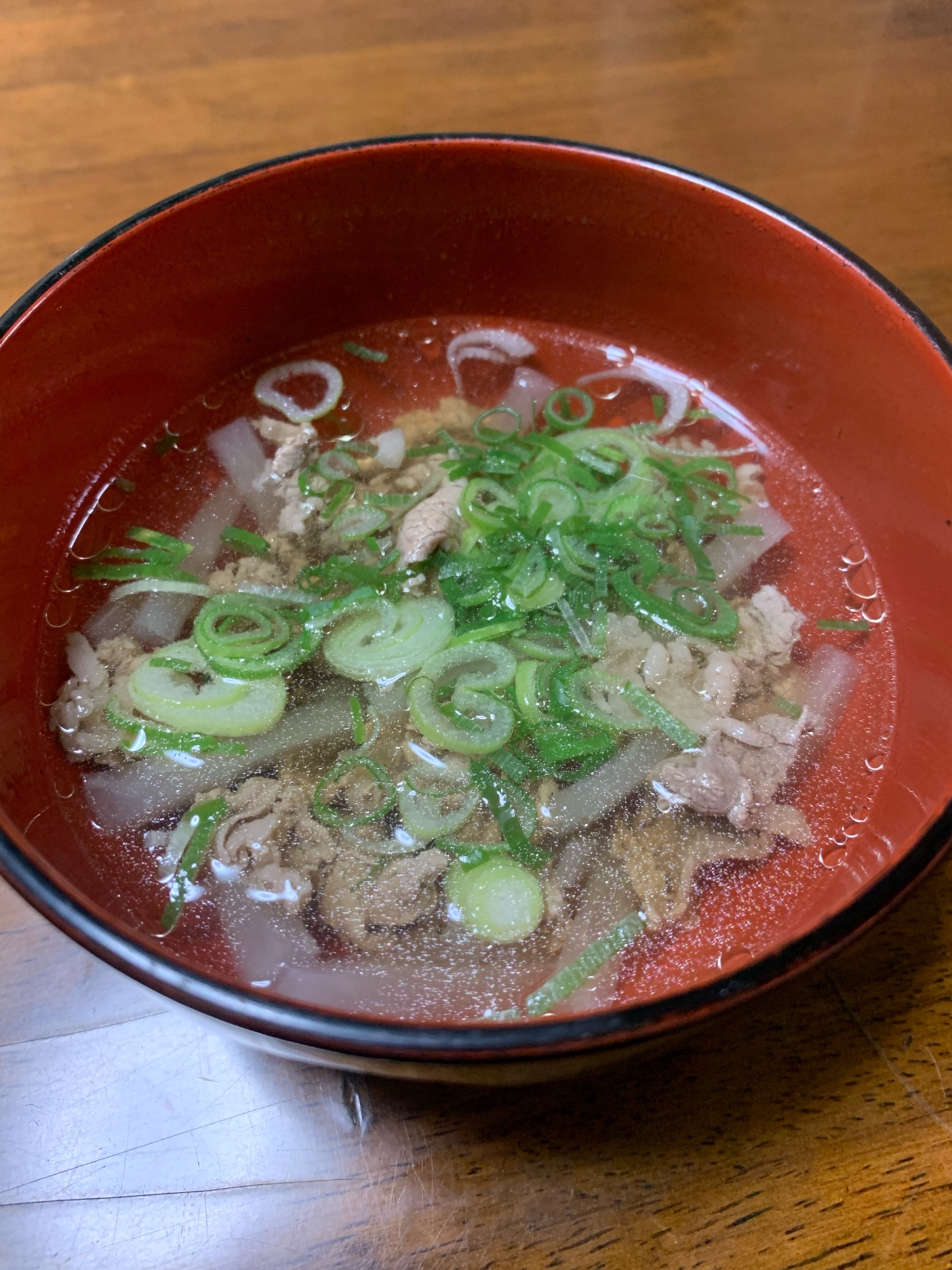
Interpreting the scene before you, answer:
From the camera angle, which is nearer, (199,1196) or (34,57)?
(199,1196)

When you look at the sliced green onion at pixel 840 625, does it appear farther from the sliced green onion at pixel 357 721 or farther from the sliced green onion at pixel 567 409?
the sliced green onion at pixel 357 721

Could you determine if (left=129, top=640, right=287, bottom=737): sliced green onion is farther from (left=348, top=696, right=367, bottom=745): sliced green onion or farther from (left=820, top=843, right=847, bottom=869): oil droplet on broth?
(left=820, top=843, right=847, bottom=869): oil droplet on broth

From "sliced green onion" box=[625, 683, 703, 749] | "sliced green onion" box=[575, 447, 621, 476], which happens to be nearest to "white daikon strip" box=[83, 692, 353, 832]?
"sliced green onion" box=[625, 683, 703, 749]

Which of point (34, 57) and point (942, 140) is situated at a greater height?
point (34, 57)

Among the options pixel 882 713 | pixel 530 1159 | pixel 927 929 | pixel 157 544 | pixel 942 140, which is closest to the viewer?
pixel 530 1159

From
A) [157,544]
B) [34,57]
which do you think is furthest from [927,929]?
[34,57]

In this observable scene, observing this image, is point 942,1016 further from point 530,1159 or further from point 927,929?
point 530,1159

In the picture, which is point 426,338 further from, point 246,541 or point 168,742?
point 168,742

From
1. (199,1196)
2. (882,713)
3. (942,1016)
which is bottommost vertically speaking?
(199,1196)
